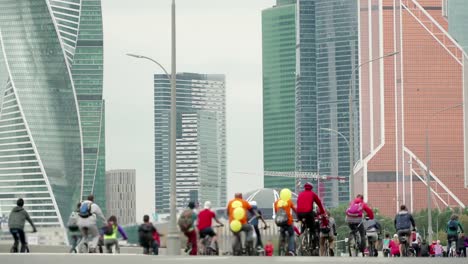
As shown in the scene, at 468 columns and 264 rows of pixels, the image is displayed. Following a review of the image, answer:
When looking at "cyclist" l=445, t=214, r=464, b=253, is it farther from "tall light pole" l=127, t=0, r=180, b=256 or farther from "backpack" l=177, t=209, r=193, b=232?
"backpack" l=177, t=209, r=193, b=232

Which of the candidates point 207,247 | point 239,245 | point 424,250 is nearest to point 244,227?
point 239,245

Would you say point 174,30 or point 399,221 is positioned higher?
point 174,30

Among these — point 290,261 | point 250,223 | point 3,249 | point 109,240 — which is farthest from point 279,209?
point 3,249

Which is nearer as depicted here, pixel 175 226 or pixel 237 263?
pixel 237 263

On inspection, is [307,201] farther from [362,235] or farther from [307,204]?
[362,235]

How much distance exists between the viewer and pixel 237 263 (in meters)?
28.2

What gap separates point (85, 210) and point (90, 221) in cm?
66

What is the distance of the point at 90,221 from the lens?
42.5 meters

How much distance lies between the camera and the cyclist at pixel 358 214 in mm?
43562

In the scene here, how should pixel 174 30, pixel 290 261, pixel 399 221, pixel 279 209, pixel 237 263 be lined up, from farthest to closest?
pixel 174 30 → pixel 399 221 → pixel 279 209 → pixel 290 261 → pixel 237 263

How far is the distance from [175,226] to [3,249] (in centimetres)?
833

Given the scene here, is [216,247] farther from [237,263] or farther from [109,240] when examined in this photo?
[237,263]

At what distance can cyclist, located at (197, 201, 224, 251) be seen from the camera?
137ft

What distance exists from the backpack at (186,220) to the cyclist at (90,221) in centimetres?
220
